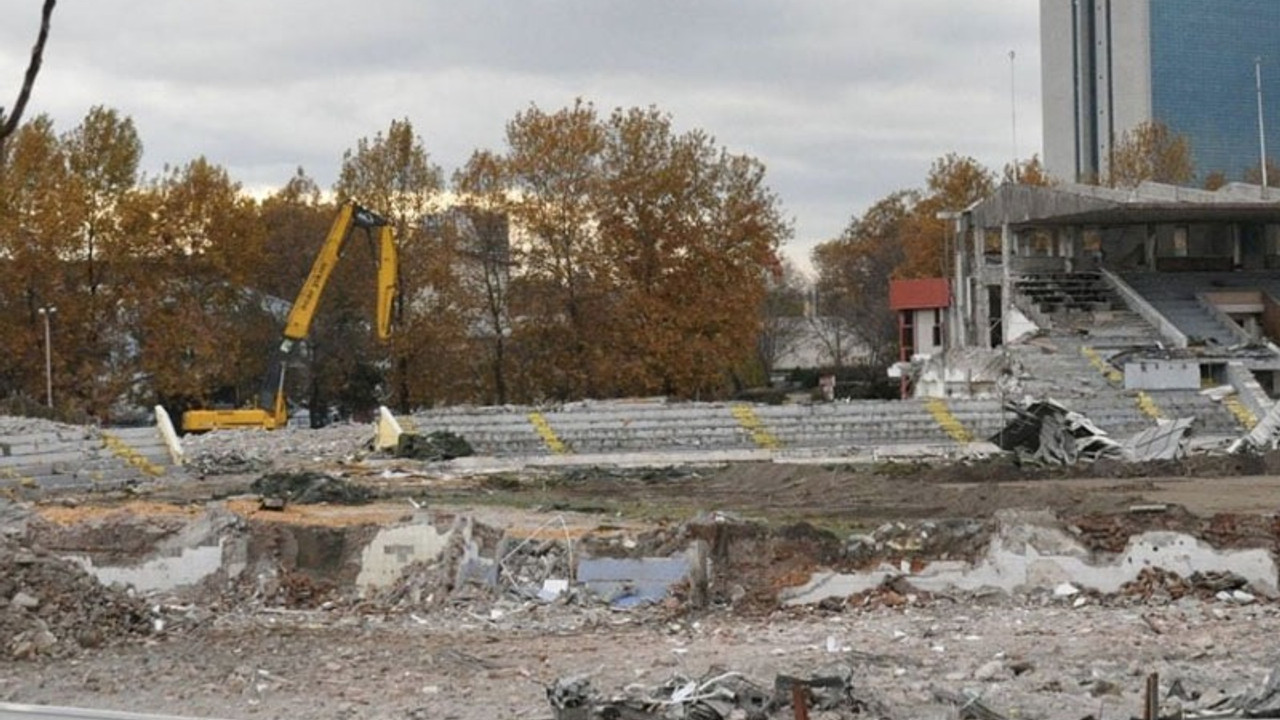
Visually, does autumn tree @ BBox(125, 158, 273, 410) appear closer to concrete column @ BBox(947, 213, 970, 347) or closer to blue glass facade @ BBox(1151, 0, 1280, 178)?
concrete column @ BBox(947, 213, 970, 347)

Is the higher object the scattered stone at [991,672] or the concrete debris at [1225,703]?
the concrete debris at [1225,703]

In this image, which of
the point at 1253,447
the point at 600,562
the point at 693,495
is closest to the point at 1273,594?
the point at 600,562

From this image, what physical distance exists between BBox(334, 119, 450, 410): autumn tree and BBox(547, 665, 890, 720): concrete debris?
145 feet

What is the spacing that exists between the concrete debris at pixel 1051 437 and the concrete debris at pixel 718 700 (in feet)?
78.5

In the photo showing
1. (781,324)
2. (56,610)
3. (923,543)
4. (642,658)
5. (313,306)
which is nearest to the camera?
(642,658)

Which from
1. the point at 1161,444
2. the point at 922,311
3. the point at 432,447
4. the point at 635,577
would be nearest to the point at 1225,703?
the point at 635,577

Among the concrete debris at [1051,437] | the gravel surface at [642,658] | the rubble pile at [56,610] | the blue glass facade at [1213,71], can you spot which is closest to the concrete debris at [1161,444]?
the concrete debris at [1051,437]

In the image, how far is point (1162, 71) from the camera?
294 feet

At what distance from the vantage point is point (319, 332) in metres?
59.6

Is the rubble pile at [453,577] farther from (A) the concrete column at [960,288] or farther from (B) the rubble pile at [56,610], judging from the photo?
Answer: (A) the concrete column at [960,288]

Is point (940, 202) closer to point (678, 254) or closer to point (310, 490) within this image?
point (678, 254)

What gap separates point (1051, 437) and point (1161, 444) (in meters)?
2.38

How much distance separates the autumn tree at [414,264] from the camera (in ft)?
182

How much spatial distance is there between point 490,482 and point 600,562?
15.0 metres
